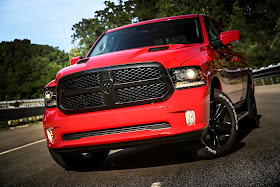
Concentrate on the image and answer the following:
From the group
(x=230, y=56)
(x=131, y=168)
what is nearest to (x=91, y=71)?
(x=131, y=168)

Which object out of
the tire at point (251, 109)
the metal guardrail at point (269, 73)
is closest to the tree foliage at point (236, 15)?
the metal guardrail at point (269, 73)

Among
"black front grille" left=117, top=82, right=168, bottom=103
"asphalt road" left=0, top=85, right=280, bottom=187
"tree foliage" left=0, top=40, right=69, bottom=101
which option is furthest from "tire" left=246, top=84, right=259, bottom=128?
"tree foliage" left=0, top=40, right=69, bottom=101

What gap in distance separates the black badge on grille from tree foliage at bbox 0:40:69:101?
7042 centimetres

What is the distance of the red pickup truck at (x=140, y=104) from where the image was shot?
154 inches

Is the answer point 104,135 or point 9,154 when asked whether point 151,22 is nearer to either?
point 104,135

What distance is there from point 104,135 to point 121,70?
74 cm

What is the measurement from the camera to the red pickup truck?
3912mm

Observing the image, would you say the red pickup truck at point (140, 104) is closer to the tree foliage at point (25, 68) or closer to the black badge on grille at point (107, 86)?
the black badge on grille at point (107, 86)

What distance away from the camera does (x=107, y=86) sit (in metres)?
4.05

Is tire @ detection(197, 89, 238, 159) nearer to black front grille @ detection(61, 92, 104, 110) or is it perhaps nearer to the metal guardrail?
black front grille @ detection(61, 92, 104, 110)

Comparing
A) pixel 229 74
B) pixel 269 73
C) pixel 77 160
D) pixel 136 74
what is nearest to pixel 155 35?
pixel 229 74

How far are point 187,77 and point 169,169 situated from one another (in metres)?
1.05

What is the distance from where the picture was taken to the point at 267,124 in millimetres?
6680

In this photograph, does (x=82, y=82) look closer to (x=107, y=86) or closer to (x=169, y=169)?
(x=107, y=86)
